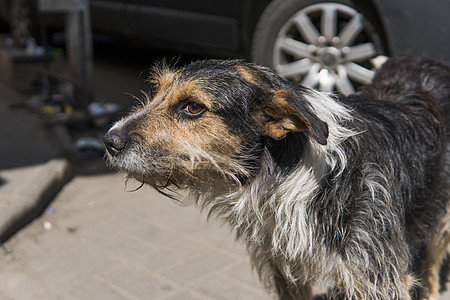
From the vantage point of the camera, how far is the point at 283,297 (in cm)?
320

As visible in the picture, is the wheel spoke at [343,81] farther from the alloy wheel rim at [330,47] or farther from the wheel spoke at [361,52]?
the wheel spoke at [361,52]

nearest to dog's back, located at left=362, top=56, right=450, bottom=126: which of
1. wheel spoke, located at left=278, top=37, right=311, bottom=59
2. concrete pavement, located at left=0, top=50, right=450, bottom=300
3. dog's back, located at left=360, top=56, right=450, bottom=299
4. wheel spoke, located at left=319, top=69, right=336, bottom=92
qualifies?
dog's back, located at left=360, top=56, right=450, bottom=299

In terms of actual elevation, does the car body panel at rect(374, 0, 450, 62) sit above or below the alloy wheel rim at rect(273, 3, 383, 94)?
above

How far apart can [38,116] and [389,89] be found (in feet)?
15.9

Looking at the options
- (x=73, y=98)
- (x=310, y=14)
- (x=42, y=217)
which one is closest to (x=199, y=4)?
(x=310, y=14)

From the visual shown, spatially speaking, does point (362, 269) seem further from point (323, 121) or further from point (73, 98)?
point (73, 98)

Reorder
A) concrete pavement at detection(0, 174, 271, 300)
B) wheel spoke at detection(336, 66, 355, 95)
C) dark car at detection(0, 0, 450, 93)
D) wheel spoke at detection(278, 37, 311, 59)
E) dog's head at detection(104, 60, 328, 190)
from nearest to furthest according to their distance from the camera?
dog's head at detection(104, 60, 328, 190), concrete pavement at detection(0, 174, 271, 300), dark car at detection(0, 0, 450, 93), wheel spoke at detection(336, 66, 355, 95), wheel spoke at detection(278, 37, 311, 59)

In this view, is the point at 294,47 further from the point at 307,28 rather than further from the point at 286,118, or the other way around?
the point at 286,118

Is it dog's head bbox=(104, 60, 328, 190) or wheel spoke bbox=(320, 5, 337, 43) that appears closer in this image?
dog's head bbox=(104, 60, 328, 190)

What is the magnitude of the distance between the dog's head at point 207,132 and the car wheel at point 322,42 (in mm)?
2764

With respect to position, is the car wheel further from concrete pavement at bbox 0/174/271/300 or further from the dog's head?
the dog's head

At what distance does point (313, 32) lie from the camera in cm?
528

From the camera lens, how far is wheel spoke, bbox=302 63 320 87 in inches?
209

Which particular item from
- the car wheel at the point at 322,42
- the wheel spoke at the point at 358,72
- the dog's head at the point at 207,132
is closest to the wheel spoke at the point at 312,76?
the car wheel at the point at 322,42
